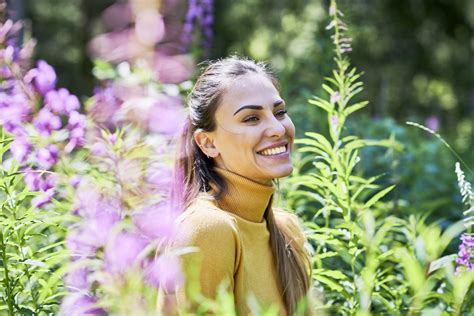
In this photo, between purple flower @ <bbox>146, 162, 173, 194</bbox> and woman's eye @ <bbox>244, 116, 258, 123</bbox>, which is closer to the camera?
woman's eye @ <bbox>244, 116, 258, 123</bbox>

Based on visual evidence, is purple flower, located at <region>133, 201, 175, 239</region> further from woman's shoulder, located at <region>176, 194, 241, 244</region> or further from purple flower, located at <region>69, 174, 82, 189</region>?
purple flower, located at <region>69, 174, 82, 189</region>

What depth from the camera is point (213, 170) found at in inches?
116

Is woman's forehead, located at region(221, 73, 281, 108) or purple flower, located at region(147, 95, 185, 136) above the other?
woman's forehead, located at region(221, 73, 281, 108)

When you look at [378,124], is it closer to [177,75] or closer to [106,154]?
[177,75]

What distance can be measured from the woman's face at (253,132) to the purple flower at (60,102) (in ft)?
3.49

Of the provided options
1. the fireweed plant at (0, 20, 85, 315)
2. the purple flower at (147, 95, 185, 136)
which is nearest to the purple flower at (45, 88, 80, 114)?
the fireweed plant at (0, 20, 85, 315)

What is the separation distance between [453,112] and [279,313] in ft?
60.0

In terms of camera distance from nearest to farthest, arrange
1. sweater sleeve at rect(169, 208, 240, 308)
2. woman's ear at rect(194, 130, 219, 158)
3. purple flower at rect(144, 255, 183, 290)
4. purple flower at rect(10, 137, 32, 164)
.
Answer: purple flower at rect(144, 255, 183, 290) < sweater sleeve at rect(169, 208, 240, 308) < woman's ear at rect(194, 130, 219, 158) < purple flower at rect(10, 137, 32, 164)

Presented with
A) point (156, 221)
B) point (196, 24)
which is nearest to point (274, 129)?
point (156, 221)

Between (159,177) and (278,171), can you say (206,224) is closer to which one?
(278,171)

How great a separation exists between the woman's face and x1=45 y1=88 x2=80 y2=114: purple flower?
1.06m

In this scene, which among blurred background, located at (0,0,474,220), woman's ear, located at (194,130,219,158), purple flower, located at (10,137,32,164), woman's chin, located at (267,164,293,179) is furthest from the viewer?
blurred background, located at (0,0,474,220)

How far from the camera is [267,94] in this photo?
114 inches

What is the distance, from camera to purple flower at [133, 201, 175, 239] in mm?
2873
